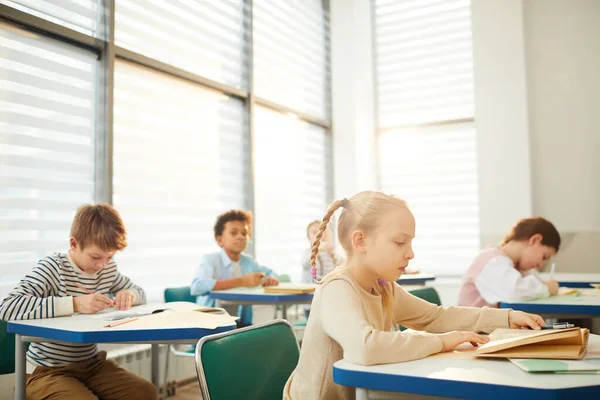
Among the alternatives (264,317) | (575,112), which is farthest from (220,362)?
(575,112)

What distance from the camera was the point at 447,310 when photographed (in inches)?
68.4

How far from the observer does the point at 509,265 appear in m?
2.80

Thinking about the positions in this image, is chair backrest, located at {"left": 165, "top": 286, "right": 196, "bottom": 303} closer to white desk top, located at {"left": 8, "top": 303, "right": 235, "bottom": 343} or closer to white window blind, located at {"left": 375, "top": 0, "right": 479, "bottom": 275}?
white desk top, located at {"left": 8, "top": 303, "right": 235, "bottom": 343}

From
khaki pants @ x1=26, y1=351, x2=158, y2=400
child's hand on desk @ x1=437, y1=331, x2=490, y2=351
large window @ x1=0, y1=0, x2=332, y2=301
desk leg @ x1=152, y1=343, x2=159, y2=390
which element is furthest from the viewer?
large window @ x1=0, y1=0, x2=332, y2=301

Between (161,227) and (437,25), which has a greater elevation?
(437,25)

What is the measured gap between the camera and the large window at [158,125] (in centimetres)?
304

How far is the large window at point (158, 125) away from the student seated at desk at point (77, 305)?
837 millimetres

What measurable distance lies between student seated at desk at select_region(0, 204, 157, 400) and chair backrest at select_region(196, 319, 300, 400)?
80 cm

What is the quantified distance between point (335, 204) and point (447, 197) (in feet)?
15.8

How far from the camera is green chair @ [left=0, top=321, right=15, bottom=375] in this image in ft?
7.17

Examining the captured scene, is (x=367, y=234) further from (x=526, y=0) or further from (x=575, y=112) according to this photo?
(x=526, y=0)

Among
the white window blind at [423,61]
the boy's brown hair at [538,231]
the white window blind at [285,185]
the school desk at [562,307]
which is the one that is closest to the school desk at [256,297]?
the school desk at [562,307]

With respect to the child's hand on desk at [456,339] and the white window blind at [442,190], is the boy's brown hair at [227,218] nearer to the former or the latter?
the child's hand on desk at [456,339]

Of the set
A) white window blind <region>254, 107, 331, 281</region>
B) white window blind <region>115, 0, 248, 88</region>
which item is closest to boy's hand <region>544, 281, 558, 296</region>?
white window blind <region>254, 107, 331, 281</region>
